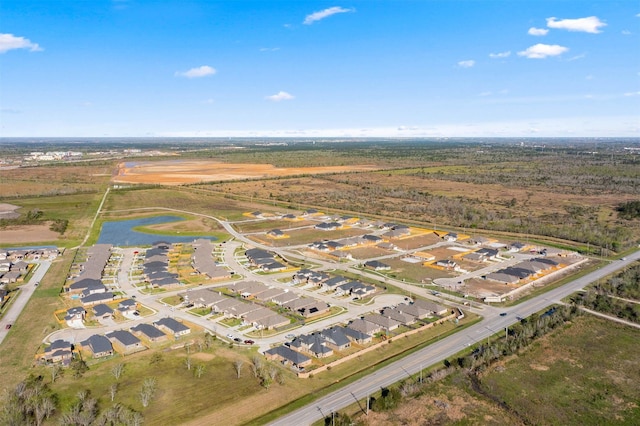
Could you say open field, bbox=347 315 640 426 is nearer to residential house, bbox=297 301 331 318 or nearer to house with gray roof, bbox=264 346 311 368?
A: house with gray roof, bbox=264 346 311 368

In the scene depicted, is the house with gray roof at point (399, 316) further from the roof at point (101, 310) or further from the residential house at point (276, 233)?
the residential house at point (276, 233)

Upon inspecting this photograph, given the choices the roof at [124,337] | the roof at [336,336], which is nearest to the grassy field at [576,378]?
the roof at [336,336]

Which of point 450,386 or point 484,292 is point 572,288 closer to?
point 484,292

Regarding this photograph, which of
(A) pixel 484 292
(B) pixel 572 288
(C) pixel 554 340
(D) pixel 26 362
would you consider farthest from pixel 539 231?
(D) pixel 26 362

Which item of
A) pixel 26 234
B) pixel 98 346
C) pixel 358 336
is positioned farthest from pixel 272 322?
pixel 26 234

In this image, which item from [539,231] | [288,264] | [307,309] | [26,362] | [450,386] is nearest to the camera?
[450,386]

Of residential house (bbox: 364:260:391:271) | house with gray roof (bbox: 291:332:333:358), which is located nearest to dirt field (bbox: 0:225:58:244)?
residential house (bbox: 364:260:391:271)
